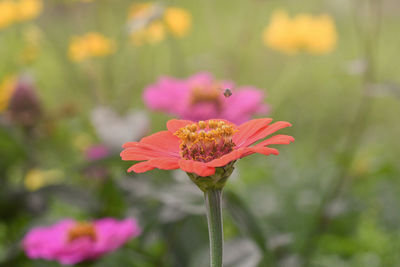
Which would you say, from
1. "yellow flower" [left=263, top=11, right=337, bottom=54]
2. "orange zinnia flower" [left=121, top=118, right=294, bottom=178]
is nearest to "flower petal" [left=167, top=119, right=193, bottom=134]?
"orange zinnia flower" [left=121, top=118, right=294, bottom=178]

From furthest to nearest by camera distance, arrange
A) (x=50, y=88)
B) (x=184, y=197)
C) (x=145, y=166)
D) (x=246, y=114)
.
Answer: (x=50, y=88)
(x=246, y=114)
(x=184, y=197)
(x=145, y=166)

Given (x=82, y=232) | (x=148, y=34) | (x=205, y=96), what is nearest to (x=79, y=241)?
(x=82, y=232)

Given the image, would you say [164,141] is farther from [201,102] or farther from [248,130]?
[201,102]

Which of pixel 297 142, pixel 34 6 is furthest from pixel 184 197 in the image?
pixel 297 142

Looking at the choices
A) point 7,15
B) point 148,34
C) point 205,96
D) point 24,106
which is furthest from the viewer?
point 7,15

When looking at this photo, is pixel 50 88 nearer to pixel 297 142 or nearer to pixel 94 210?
pixel 297 142

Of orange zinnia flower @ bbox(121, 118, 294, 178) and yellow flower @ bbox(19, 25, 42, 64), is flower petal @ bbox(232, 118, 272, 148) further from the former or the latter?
yellow flower @ bbox(19, 25, 42, 64)

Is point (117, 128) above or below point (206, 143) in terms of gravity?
above
